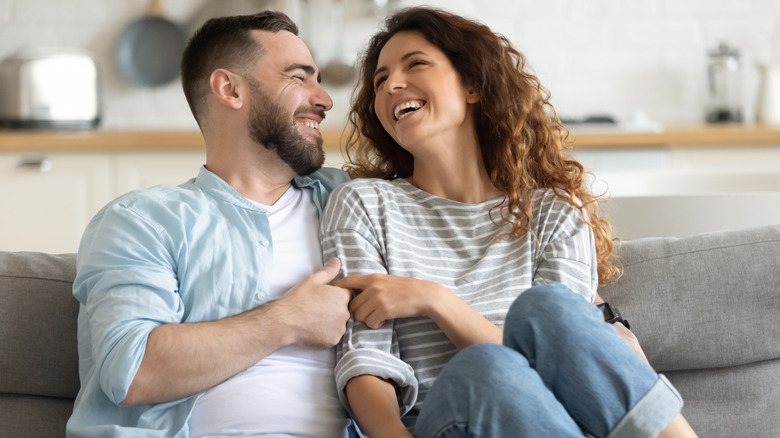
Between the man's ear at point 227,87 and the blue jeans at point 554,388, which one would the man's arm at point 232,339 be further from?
the man's ear at point 227,87

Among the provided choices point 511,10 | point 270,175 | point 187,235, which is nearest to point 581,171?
point 270,175

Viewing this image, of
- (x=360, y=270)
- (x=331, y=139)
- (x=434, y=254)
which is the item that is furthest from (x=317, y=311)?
(x=331, y=139)

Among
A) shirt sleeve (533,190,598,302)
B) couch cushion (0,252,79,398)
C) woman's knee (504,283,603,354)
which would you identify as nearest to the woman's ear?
shirt sleeve (533,190,598,302)

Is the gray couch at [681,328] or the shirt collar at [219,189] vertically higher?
the shirt collar at [219,189]

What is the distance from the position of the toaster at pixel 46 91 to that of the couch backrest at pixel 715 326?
8.48ft

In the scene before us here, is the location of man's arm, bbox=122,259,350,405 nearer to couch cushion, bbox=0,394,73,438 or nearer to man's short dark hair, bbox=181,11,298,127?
couch cushion, bbox=0,394,73,438

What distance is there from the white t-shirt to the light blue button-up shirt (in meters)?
0.03

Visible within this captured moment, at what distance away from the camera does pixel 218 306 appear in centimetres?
160

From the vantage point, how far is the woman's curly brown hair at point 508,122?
181cm

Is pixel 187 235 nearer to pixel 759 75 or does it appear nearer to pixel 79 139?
pixel 79 139

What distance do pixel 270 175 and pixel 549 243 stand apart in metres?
0.59

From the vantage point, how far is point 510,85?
1891 millimetres

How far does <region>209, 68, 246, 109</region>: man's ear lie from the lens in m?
1.95

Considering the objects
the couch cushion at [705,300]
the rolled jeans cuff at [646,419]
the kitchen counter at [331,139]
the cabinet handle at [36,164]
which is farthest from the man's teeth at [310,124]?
the cabinet handle at [36,164]
